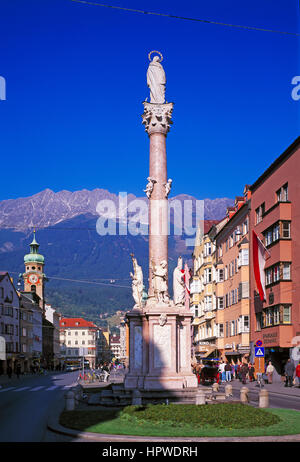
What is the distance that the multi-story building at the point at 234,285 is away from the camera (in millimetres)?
63125

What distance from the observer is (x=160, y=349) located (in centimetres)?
2966

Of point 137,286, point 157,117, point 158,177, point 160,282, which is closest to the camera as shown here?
point 160,282

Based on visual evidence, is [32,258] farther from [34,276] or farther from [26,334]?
[26,334]

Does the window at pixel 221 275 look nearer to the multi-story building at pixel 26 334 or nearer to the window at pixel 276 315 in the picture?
the window at pixel 276 315

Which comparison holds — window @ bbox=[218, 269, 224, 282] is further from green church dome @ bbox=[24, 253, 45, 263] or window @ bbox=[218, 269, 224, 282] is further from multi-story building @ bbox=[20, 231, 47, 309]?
green church dome @ bbox=[24, 253, 45, 263]

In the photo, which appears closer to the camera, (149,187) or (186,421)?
(186,421)

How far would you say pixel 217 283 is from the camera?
2958 inches

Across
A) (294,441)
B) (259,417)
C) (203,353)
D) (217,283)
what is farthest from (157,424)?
(203,353)

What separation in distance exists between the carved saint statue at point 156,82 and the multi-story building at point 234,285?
3042cm


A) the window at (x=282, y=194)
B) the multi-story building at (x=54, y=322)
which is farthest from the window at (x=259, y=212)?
the multi-story building at (x=54, y=322)

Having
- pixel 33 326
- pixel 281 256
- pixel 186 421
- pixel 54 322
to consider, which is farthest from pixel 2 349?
pixel 54 322

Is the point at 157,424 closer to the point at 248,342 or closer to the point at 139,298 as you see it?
the point at 139,298

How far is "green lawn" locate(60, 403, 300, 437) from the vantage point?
1741cm

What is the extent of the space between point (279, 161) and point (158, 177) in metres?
23.7
